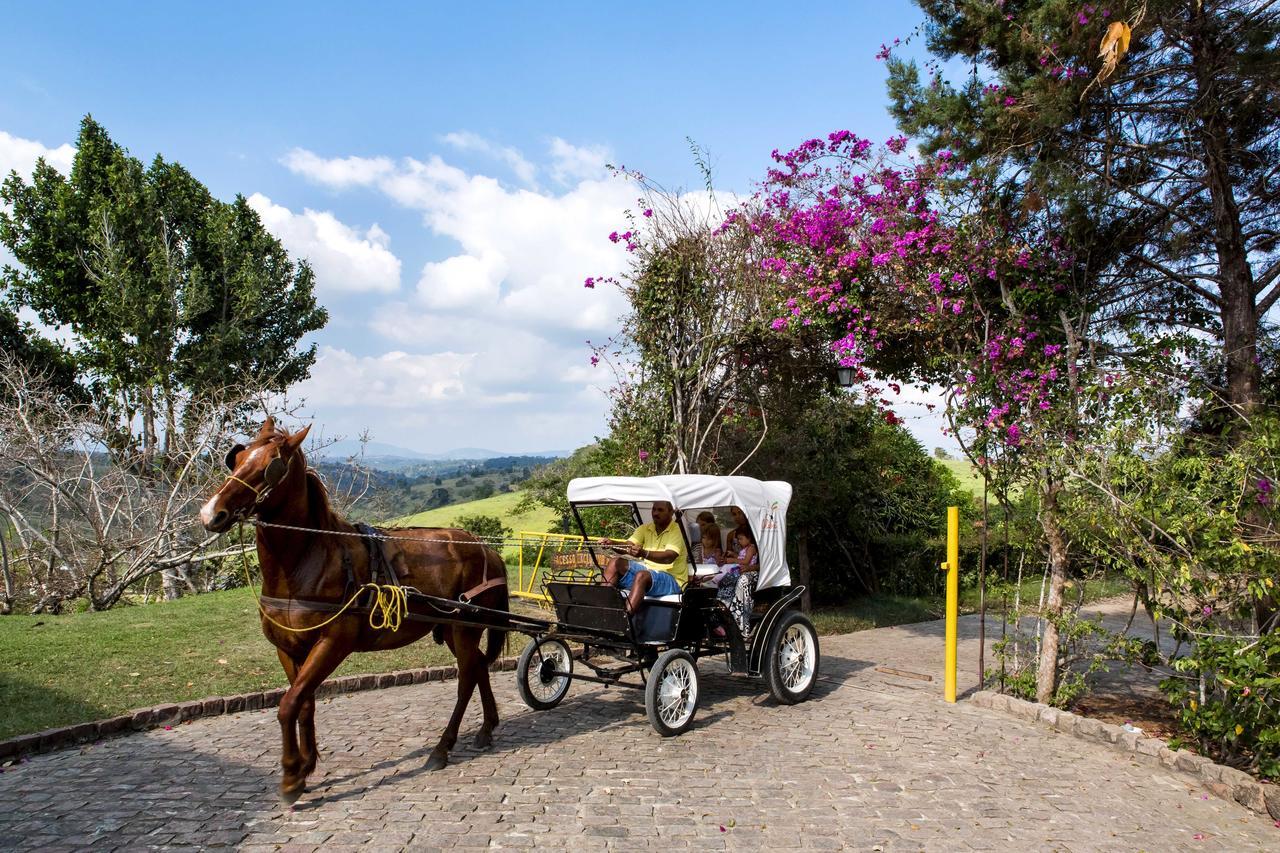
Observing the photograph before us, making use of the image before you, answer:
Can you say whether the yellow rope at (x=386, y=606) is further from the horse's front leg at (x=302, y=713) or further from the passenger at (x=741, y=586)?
the passenger at (x=741, y=586)

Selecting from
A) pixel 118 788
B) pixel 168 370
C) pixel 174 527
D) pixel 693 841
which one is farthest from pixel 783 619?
pixel 168 370

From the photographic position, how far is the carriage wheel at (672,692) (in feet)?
21.2

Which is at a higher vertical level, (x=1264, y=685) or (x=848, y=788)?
(x=1264, y=685)

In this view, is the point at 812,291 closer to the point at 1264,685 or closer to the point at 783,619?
the point at 783,619

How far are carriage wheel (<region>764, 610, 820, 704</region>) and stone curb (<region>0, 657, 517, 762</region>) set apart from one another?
3.48 m

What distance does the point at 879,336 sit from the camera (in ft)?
29.7

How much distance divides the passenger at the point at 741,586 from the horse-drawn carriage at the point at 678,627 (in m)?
0.08

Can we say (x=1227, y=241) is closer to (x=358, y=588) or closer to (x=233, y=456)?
(x=358, y=588)

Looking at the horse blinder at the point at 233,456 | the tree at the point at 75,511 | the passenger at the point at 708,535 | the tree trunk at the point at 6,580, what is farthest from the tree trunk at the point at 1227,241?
the tree trunk at the point at 6,580

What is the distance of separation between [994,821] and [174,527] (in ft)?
38.0

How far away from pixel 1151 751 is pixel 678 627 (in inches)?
154

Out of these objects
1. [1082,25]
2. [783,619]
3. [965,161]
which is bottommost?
[783,619]

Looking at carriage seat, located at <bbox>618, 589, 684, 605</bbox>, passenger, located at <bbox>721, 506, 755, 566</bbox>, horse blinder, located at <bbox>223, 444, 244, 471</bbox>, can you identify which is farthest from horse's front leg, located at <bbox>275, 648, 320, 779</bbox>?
passenger, located at <bbox>721, 506, 755, 566</bbox>

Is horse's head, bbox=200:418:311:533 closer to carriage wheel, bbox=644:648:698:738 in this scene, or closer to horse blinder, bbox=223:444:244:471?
horse blinder, bbox=223:444:244:471
